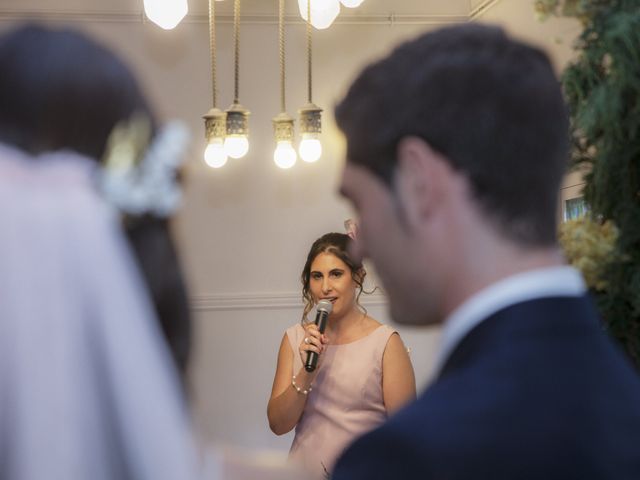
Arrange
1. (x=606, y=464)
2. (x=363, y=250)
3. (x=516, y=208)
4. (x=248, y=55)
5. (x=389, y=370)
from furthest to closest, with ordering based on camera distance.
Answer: (x=248, y=55)
(x=389, y=370)
(x=363, y=250)
(x=516, y=208)
(x=606, y=464)

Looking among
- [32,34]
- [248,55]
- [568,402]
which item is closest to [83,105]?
[32,34]

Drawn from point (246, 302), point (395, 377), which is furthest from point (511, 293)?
point (246, 302)

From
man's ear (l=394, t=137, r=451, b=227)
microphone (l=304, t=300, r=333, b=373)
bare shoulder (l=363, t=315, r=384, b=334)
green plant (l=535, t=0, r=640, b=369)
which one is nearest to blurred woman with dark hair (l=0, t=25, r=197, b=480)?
man's ear (l=394, t=137, r=451, b=227)

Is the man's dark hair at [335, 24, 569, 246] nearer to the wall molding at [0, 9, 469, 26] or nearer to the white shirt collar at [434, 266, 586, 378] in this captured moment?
the white shirt collar at [434, 266, 586, 378]

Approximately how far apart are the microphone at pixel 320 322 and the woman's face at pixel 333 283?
0.26ft

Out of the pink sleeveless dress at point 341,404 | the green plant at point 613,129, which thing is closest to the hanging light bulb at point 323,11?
the pink sleeveless dress at point 341,404

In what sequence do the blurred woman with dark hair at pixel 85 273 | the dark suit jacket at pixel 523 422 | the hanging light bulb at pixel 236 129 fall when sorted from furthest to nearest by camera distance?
the hanging light bulb at pixel 236 129
the dark suit jacket at pixel 523 422
the blurred woman with dark hair at pixel 85 273

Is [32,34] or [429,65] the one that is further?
[429,65]

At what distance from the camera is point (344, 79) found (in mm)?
7848

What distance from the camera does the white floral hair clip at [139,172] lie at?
0.99 meters

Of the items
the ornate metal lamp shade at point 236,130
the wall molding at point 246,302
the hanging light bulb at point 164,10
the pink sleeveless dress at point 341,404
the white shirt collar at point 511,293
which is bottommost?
the pink sleeveless dress at point 341,404

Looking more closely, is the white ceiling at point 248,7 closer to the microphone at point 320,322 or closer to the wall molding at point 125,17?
the wall molding at point 125,17

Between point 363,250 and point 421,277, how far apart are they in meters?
0.13

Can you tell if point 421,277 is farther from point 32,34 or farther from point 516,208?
point 32,34
